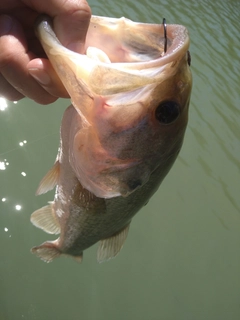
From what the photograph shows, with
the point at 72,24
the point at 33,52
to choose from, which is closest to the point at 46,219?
the point at 33,52

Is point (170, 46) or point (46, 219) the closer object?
point (170, 46)

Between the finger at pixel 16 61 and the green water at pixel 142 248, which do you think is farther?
the green water at pixel 142 248

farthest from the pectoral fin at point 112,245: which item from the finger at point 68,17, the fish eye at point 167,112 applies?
the finger at point 68,17

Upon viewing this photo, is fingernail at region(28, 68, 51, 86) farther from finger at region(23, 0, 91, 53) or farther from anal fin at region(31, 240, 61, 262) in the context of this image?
anal fin at region(31, 240, 61, 262)

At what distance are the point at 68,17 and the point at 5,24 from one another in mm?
228

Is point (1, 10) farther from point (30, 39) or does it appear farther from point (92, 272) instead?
point (92, 272)

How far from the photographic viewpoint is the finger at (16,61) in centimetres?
126

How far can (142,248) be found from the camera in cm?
351

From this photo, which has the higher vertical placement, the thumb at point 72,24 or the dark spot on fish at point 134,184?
the thumb at point 72,24

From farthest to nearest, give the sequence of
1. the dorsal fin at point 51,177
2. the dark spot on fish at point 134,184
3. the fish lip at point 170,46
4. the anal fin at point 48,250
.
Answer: the anal fin at point 48,250, the dorsal fin at point 51,177, the dark spot on fish at point 134,184, the fish lip at point 170,46

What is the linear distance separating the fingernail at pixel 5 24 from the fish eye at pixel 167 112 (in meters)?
0.58

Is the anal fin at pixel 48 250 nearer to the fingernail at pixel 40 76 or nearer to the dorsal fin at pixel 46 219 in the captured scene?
the dorsal fin at pixel 46 219

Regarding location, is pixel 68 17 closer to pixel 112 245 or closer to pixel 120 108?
pixel 120 108

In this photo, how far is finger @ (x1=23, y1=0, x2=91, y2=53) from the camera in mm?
1255
